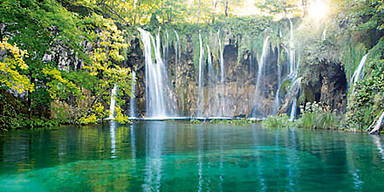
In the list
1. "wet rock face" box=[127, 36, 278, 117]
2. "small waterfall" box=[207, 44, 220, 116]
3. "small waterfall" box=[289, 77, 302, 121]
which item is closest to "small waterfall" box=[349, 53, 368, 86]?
"small waterfall" box=[289, 77, 302, 121]

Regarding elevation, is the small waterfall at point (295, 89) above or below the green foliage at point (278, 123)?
above

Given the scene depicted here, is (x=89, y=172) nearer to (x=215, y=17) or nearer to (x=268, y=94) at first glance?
(x=268, y=94)

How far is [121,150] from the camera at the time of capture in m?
8.03

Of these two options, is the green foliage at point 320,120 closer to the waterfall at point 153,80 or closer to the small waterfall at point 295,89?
the small waterfall at point 295,89

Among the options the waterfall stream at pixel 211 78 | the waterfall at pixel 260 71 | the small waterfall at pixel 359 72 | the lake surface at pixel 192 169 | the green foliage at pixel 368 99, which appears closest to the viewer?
the lake surface at pixel 192 169

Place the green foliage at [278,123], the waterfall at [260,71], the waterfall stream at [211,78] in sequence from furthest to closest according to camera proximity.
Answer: the waterfall stream at [211,78], the waterfall at [260,71], the green foliage at [278,123]

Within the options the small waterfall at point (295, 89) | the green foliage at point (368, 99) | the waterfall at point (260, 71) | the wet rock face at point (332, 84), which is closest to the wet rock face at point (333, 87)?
the wet rock face at point (332, 84)

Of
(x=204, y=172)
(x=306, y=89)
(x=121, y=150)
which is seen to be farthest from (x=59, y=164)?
(x=306, y=89)

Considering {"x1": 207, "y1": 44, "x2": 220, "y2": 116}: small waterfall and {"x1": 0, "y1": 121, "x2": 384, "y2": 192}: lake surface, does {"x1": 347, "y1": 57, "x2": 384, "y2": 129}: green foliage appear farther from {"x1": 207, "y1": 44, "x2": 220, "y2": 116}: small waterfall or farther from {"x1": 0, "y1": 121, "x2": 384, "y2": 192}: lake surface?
{"x1": 207, "y1": 44, "x2": 220, "y2": 116}: small waterfall

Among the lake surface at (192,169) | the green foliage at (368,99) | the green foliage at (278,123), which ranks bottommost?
the lake surface at (192,169)

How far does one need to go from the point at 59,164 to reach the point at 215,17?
126ft

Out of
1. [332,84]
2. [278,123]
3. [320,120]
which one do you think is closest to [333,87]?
[332,84]

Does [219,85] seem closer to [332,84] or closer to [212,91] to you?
[212,91]

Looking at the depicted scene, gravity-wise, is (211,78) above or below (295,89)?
above
